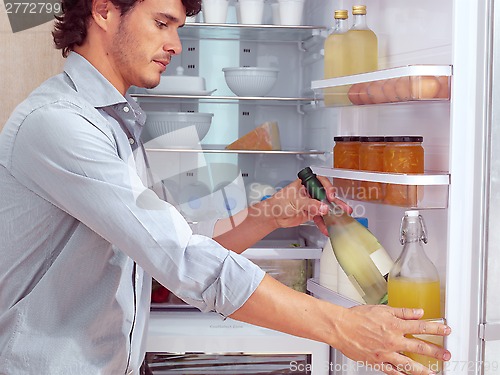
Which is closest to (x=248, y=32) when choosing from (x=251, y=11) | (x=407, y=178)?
(x=251, y=11)

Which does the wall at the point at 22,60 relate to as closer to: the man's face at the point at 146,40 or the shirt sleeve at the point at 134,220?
the man's face at the point at 146,40

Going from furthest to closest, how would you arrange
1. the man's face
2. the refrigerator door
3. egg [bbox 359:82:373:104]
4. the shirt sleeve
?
egg [bbox 359:82:373:104] → the man's face → the refrigerator door → the shirt sleeve

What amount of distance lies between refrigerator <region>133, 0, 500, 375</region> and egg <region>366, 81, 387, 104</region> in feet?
0.12

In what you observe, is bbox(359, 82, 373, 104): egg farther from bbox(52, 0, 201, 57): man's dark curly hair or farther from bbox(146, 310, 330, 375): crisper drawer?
bbox(146, 310, 330, 375): crisper drawer

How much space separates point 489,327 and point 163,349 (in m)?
0.82

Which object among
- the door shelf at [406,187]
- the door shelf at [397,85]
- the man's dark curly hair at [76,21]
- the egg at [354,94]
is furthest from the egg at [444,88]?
the man's dark curly hair at [76,21]

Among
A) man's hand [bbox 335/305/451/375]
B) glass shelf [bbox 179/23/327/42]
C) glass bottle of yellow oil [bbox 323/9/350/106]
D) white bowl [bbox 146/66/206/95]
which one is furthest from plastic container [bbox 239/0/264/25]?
man's hand [bbox 335/305/451/375]

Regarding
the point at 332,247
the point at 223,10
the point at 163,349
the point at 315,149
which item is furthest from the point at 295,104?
the point at 163,349

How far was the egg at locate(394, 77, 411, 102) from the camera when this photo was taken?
104 centimetres

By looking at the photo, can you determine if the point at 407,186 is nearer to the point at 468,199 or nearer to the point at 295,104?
the point at 468,199

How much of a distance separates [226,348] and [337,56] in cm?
70

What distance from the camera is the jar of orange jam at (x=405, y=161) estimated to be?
1071 mm

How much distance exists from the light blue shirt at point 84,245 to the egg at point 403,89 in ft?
1.21

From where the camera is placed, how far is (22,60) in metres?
1.69
